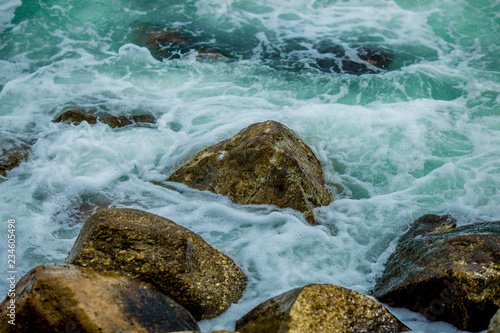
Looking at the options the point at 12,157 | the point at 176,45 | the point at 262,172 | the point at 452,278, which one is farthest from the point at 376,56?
the point at 12,157

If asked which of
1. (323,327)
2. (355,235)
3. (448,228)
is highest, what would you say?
(323,327)

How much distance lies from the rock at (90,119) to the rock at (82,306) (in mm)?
4530

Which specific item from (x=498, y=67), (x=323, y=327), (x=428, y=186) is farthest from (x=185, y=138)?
(x=498, y=67)

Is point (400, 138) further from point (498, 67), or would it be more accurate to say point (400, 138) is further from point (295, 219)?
point (498, 67)

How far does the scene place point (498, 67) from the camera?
8.75 metres

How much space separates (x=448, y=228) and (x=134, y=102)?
232 inches

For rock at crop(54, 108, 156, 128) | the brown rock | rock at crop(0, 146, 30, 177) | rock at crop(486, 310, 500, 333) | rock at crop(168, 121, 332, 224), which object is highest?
rock at crop(486, 310, 500, 333)

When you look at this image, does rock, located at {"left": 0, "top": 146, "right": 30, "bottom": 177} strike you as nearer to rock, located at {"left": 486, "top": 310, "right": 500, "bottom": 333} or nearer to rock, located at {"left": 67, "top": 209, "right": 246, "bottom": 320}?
rock, located at {"left": 67, "top": 209, "right": 246, "bottom": 320}

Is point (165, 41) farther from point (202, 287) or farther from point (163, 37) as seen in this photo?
point (202, 287)

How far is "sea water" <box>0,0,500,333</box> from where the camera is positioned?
4.56 meters

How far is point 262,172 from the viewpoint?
4824 mm

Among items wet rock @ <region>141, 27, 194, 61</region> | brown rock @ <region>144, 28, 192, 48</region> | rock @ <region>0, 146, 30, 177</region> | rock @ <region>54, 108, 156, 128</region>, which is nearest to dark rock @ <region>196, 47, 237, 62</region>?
wet rock @ <region>141, 27, 194, 61</region>

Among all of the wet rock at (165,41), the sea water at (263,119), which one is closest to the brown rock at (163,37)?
the wet rock at (165,41)

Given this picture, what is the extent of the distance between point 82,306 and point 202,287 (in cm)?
107
